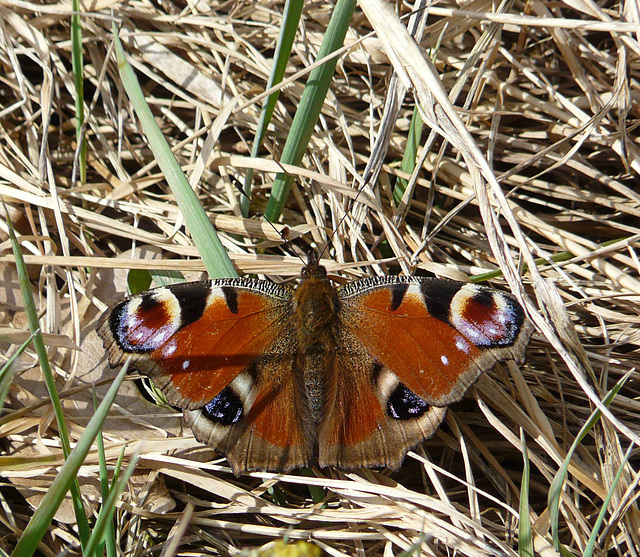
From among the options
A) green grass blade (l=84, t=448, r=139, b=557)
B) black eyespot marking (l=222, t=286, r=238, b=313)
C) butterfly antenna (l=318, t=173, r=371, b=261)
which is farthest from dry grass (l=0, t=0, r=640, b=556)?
green grass blade (l=84, t=448, r=139, b=557)

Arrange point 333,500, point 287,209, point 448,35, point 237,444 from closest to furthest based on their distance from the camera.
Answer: point 237,444 < point 333,500 < point 448,35 < point 287,209

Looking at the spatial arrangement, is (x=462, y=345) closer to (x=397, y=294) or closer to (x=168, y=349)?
(x=397, y=294)

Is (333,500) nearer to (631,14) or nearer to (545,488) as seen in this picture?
(545,488)

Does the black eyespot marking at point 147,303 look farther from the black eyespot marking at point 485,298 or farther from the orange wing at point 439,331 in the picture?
the black eyespot marking at point 485,298

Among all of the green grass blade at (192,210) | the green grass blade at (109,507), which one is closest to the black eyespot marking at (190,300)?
the green grass blade at (192,210)

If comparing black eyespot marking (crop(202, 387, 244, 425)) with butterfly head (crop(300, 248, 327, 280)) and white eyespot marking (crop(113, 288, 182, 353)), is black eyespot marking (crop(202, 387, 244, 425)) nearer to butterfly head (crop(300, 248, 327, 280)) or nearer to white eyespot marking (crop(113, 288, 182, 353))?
→ white eyespot marking (crop(113, 288, 182, 353))

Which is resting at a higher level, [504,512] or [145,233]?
[145,233]

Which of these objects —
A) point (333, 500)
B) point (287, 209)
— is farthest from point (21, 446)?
point (287, 209)
